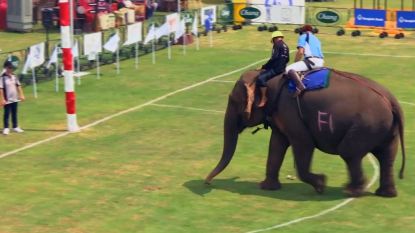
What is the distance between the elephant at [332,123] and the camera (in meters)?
18.5

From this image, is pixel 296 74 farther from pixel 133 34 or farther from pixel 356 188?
pixel 133 34

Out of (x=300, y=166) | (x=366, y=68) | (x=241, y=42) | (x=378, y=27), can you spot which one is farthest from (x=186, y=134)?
(x=378, y=27)

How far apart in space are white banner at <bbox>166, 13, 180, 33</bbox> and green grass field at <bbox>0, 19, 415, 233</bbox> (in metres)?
6.16

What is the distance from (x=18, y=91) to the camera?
82.2 feet

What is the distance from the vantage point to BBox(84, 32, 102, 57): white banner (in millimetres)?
33406

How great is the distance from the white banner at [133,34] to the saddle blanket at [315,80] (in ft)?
58.2

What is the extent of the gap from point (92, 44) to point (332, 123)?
16716 mm

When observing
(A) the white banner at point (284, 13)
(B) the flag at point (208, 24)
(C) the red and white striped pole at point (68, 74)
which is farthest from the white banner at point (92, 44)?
(A) the white banner at point (284, 13)

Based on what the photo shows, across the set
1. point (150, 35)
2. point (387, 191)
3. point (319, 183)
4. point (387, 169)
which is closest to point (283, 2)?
point (150, 35)

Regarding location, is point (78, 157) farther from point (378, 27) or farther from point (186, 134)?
A: point (378, 27)

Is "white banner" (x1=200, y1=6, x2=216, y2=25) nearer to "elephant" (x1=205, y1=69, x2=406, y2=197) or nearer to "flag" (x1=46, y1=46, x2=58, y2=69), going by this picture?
"flag" (x1=46, y1=46, x2=58, y2=69)

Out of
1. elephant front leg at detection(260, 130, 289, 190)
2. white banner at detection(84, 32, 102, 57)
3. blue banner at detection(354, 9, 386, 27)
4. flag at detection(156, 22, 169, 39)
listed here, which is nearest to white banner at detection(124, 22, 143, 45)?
flag at detection(156, 22, 169, 39)

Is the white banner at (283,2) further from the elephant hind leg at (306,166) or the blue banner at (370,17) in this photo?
the elephant hind leg at (306,166)

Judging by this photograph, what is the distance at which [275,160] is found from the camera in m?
19.5
